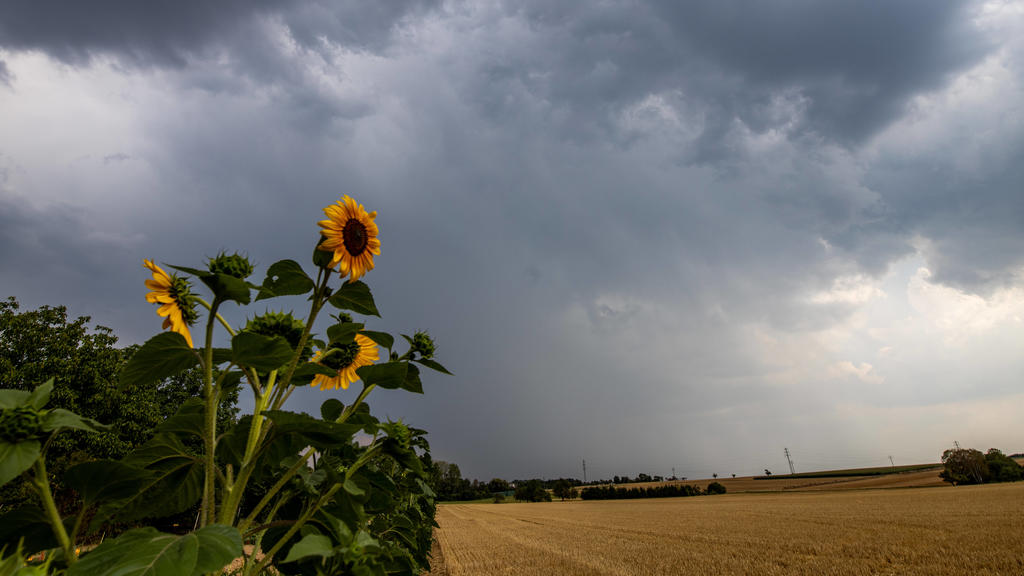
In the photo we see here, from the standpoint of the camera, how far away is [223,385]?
1421mm

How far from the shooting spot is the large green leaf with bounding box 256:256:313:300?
148 centimetres

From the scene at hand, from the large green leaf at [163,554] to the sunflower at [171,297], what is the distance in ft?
2.21

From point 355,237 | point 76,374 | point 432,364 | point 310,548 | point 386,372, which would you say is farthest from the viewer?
point 76,374

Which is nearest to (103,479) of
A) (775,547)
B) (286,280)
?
(286,280)

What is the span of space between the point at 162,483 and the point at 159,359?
431mm

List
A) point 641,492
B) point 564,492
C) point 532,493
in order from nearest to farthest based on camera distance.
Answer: point 641,492 < point 564,492 < point 532,493

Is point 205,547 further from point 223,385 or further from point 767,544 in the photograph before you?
point 767,544

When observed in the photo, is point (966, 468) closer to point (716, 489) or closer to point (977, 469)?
point (977, 469)

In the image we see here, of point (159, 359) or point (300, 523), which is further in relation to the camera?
point (300, 523)

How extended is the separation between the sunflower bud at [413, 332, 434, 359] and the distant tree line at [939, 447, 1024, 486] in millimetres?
86695

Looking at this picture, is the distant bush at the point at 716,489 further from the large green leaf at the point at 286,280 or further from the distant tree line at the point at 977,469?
the large green leaf at the point at 286,280

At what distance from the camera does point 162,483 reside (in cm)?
145

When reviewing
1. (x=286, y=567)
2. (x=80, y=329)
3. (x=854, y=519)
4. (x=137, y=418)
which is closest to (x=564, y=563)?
(x=286, y=567)

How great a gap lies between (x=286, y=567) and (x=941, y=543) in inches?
856
